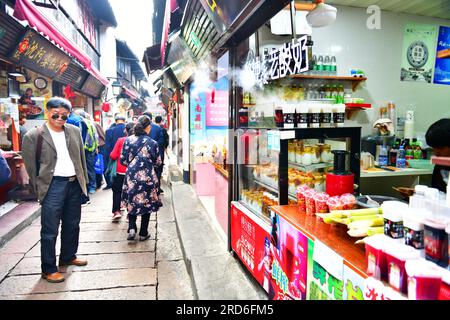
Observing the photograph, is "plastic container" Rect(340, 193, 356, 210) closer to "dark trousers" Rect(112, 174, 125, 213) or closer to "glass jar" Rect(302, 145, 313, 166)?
"glass jar" Rect(302, 145, 313, 166)

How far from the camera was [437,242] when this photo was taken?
4.90ft

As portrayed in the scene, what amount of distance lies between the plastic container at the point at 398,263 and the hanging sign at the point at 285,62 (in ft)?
5.42

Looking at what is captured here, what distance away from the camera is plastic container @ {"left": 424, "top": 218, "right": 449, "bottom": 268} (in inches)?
58.1

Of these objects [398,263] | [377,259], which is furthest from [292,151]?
[398,263]

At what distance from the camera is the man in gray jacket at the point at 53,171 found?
3.84 metres

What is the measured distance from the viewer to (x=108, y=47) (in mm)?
18516

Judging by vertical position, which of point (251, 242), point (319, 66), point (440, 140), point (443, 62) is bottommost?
point (251, 242)

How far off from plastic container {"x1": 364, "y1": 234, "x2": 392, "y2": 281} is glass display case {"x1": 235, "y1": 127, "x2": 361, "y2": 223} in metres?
1.40

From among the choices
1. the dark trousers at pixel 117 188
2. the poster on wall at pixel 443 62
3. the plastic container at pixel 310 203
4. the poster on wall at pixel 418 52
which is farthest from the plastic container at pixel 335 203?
the poster on wall at pixel 443 62

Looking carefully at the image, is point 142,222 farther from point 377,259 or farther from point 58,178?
point 377,259

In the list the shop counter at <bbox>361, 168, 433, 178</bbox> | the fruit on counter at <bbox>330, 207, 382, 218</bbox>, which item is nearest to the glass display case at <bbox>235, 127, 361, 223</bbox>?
the fruit on counter at <bbox>330, 207, 382, 218</bbox>

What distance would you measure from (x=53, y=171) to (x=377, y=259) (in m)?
3.66

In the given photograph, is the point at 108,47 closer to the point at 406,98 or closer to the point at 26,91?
the point at 26,91

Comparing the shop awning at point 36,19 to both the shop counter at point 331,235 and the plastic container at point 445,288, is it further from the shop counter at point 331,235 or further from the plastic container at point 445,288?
the plastic container at point 445,288
